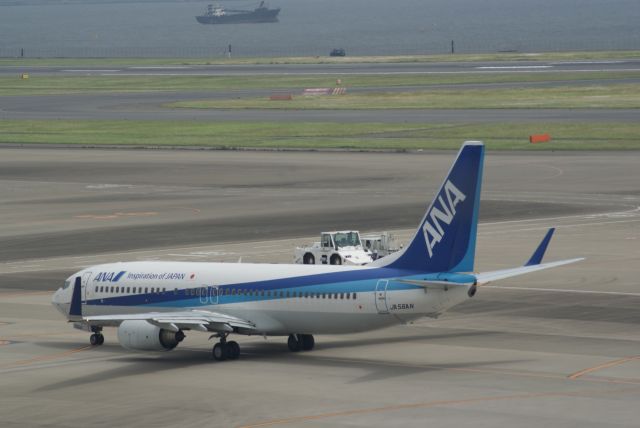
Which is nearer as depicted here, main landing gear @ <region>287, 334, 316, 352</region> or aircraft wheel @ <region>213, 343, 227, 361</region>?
aircraft wheel @ <region>213, 343, 227, 361</region>

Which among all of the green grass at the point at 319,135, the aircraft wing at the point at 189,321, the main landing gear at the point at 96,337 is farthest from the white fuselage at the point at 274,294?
the green grass at the point at 319,135

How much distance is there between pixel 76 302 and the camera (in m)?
56.3

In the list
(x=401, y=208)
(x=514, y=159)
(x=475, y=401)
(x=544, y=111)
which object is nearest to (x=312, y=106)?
(x=544, y=111)

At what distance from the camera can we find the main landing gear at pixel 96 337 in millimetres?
57406

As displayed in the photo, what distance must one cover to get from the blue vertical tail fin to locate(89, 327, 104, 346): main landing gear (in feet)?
51.4

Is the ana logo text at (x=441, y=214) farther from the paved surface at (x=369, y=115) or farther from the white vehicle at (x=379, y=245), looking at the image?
the paved surface at (x=369, y=115)

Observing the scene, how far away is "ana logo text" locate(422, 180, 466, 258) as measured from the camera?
4831cm

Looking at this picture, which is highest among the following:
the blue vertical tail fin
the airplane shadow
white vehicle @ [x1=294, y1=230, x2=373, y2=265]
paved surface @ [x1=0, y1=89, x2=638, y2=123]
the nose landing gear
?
paved surface @ [x1=0, y1=89, x2=638, y2=123]

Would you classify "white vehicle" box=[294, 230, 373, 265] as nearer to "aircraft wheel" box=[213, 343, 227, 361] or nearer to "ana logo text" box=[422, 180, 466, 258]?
"aircraft wheel" box=[213, 343, 227, 361]

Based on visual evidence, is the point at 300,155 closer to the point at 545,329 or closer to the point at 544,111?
the point at 544,111

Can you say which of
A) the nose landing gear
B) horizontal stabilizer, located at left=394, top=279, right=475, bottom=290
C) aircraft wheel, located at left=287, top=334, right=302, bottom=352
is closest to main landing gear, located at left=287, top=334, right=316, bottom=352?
aircraft wheel, located at left=287, top=334, right=302, bottom=352

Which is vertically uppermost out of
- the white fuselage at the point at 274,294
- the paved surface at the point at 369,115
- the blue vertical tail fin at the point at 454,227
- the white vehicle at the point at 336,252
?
the paved surface at the point at 369,115

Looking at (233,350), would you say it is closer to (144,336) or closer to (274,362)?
(274,362)

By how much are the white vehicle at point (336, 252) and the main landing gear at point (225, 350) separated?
84.1ft
